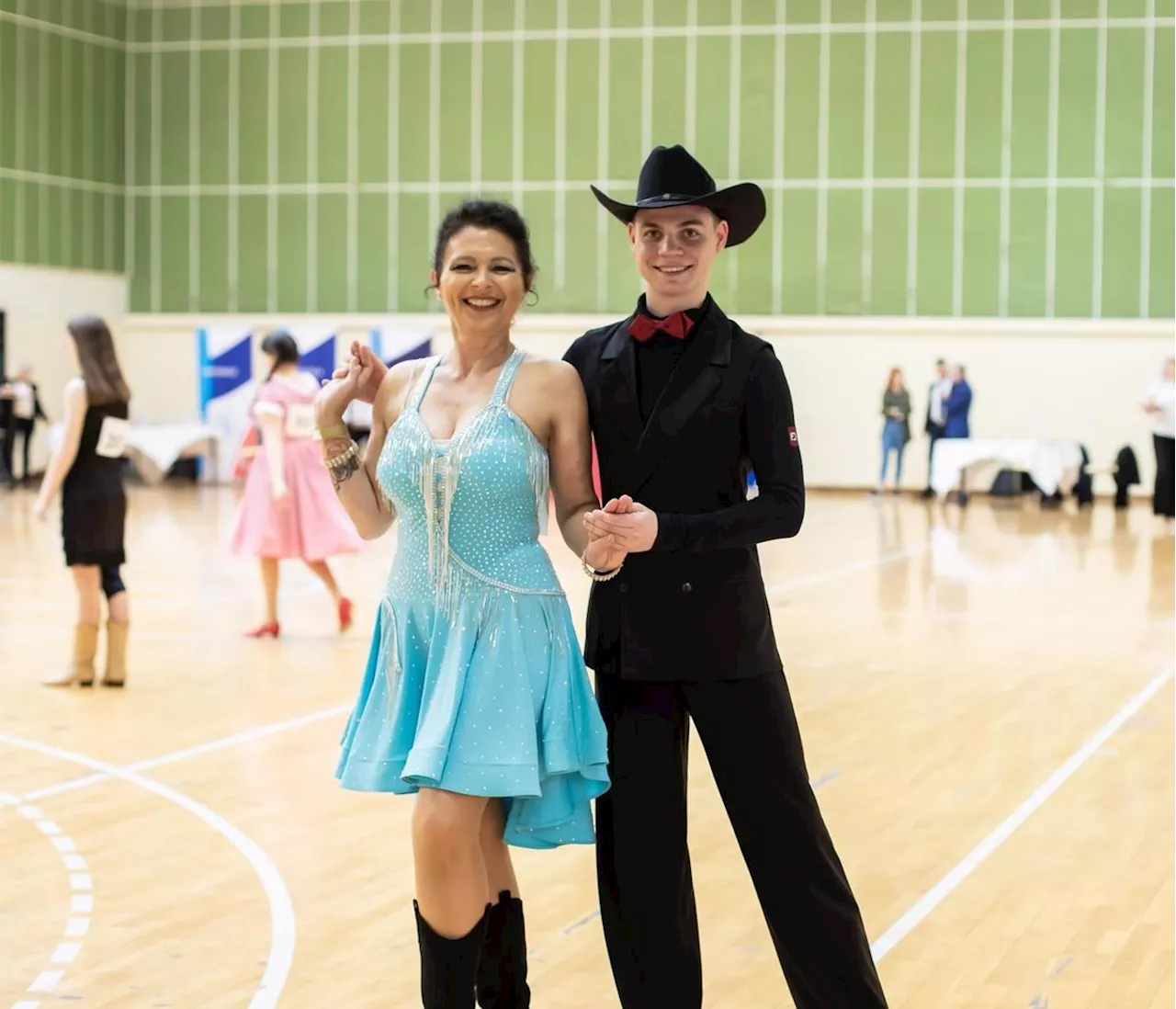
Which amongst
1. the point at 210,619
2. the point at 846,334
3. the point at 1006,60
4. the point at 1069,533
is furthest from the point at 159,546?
the point at 1006,60

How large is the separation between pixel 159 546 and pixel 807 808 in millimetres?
14548

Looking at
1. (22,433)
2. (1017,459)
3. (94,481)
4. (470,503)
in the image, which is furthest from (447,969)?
(22,433)

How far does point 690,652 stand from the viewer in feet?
12.1

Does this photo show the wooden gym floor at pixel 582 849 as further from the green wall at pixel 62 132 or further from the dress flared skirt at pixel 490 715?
the green wall at pixel 62 132

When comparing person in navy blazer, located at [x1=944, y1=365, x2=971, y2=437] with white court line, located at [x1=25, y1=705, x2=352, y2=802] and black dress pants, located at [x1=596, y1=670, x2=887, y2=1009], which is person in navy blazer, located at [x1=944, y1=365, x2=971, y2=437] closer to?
white court line, located at [x1=25, y1=705, x2=352, y2=802]

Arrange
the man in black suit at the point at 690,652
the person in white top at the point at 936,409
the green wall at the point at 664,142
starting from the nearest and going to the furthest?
the man in black suit at the point at 690,652 < the person in white top at the point at 936,409 < the green wall at the point at 664,142

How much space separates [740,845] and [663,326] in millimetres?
1053

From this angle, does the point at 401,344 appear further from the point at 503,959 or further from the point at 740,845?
the point at 740,845

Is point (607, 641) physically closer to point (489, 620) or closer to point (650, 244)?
point (489, 620)

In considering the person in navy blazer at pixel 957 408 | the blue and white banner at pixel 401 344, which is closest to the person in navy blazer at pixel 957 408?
the person in navy blazer at pixel 957 408

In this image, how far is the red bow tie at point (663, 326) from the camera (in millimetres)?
3734

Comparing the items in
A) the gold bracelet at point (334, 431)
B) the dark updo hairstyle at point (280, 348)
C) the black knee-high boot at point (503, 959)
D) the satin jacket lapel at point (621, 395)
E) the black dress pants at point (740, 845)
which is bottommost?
the black knee-high boot at point (503, 959)

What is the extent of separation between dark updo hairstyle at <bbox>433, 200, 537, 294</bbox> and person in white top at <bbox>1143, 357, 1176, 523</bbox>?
1759 centimetres

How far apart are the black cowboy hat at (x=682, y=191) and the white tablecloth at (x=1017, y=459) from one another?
21260mm
